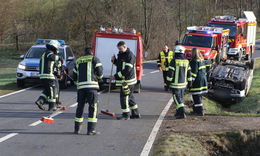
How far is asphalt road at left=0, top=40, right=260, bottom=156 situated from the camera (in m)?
8.07

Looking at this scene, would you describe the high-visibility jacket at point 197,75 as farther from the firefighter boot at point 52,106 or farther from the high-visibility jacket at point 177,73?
the firefighter boot at point 52,106

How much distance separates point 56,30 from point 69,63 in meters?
26.4

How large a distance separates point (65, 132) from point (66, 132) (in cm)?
2

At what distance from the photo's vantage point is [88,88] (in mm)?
9203

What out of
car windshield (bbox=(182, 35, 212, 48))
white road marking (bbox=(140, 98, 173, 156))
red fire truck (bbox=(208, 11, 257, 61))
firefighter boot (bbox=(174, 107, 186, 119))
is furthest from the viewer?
red fire truck (bbox=(208, 11, 257, 61))

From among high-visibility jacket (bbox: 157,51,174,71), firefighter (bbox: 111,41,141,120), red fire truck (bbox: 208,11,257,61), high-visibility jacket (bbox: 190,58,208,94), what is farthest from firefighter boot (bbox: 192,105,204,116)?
red fire truck (bbox: 208,11,257,61)

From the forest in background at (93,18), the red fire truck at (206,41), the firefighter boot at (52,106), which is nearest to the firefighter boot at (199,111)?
the firefighter boot at (52,106)

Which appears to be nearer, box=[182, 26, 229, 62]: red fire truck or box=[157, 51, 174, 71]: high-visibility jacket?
box=[157, 51, 174, 71]: high-visibility jacket

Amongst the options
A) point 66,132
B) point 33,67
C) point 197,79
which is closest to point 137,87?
point 33,67

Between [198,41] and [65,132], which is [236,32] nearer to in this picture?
[198,41]

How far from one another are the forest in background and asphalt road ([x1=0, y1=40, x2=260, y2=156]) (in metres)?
25.0

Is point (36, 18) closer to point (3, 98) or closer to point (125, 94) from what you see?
point (3, 98)

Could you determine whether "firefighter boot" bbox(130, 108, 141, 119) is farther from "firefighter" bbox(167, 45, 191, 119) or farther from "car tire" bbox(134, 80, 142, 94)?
"car tire" bbox(134, 80, 142, 94)

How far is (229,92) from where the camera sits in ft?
48.9
